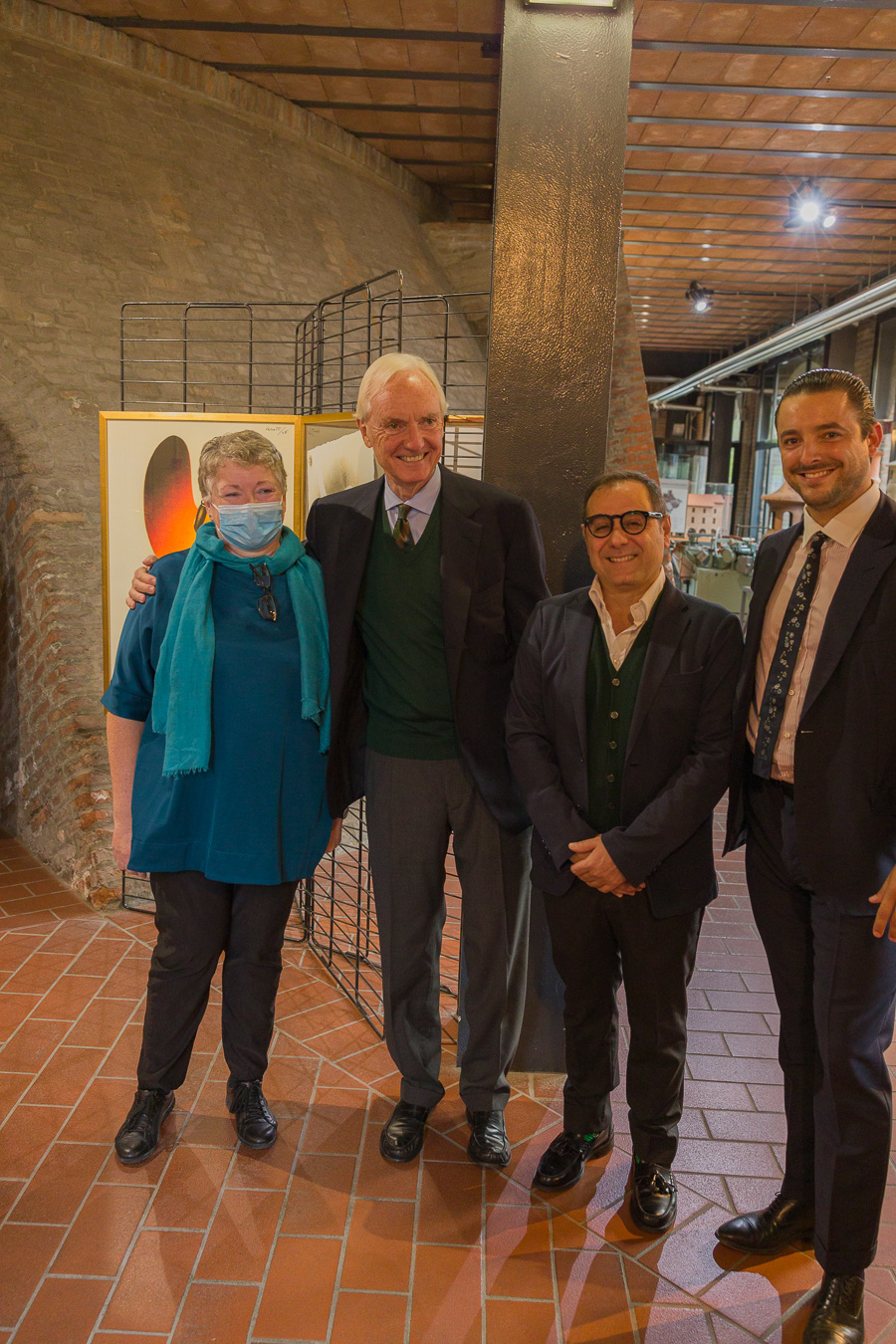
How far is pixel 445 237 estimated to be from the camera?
416 inches

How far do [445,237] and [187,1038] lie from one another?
386 inches

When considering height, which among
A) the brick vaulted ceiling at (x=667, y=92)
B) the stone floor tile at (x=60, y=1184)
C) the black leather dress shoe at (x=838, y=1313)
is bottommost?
the stone floor tile at (x=60, y=1184)

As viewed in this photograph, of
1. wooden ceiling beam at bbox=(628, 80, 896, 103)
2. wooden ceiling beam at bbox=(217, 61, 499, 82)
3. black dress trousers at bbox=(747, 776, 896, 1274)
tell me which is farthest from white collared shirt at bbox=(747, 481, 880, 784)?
wooden ceiling beam at bbox=(217, 61, 499, 82)

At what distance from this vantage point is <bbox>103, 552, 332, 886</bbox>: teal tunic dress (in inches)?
101

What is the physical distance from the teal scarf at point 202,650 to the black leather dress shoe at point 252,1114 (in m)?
1.08

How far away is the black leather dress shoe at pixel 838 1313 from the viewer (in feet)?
6.91

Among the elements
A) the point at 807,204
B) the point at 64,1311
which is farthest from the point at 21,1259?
the point at 807,204

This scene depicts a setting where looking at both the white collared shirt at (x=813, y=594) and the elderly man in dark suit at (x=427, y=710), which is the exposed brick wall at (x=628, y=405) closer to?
the elderly man in dark suit at (x=427, y=710)

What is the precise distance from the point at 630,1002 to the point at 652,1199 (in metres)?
0.53

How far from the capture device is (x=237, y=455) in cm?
246

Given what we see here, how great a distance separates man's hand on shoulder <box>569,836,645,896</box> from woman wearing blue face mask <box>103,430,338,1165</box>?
78 centimetres

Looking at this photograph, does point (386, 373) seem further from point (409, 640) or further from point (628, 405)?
point (628, 405)

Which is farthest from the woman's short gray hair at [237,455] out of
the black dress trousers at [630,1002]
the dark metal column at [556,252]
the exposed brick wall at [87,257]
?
the exposed brick wall at [87,257]

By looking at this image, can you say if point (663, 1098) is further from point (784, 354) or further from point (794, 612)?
point (784, 354)
